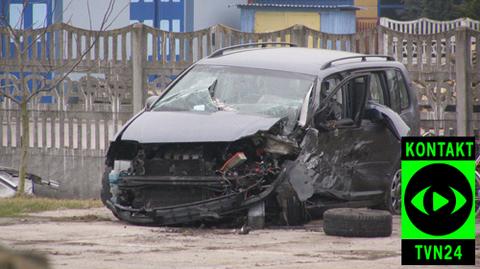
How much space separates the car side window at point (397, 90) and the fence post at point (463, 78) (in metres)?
3.05

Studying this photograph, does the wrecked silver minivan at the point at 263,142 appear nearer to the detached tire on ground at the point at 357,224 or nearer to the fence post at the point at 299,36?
the detached tire on ground at the point at 357,224

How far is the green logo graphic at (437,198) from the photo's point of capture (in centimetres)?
631

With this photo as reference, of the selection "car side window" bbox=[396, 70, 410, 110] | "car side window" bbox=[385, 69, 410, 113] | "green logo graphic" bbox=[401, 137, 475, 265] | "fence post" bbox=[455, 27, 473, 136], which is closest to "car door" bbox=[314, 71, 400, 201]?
"car side window" bbox=[385, 69, 410, 113]

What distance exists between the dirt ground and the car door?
0.55 m

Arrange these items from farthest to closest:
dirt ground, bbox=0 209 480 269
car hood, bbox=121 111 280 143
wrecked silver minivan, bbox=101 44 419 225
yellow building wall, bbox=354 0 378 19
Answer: yellow building wall, bbox=354 0 378 19, wrecked silver minivan, bbox=101 44 419 225, car hood, bbox=121 111 280 143, dirt ground, bbox=0 209 480 269

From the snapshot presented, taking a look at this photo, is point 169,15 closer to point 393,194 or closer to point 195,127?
point 393,194

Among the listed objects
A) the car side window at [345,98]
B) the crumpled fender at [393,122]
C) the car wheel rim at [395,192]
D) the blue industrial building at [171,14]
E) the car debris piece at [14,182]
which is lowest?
the car debris piece at [14,182]

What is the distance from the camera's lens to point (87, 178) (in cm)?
1808

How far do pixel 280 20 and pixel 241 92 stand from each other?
68.1ft

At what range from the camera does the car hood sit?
11883 mm

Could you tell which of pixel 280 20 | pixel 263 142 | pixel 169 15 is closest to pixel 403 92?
pixel 263 142

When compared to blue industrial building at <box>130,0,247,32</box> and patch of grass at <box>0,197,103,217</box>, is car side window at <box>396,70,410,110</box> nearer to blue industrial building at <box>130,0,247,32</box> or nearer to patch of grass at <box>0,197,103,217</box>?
patch of grass at <box>0,197,103,217</box>

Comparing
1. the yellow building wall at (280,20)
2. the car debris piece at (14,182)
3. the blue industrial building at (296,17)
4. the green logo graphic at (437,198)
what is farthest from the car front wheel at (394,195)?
the yellow building wall at (280,20)

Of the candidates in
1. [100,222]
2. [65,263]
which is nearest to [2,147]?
[100,222]
